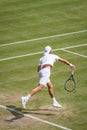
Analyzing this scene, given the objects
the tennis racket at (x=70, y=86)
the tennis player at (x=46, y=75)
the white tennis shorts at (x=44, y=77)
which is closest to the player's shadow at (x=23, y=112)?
the tennis player at (x=46, y=75)

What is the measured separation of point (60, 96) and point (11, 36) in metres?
9.44

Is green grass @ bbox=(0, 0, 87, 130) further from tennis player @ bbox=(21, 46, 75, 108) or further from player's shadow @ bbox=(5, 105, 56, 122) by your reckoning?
tennis player @ bbox=(21, 46, 75, 108)

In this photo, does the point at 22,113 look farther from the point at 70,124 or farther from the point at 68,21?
the point at 68,21

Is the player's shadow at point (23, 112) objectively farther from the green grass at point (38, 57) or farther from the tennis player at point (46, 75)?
the tennis player at point (46, 75)

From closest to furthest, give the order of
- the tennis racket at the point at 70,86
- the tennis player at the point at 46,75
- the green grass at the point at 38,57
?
the green grass at the point at 38,57 → the tennis player at the point at 46,75 → the tennis racket at the point at 70,86

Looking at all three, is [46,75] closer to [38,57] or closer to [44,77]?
[44,77]

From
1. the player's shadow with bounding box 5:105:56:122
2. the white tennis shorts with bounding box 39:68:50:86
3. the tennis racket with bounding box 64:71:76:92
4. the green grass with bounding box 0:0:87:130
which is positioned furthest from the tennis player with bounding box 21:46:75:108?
the tennis racket with bounding box 64:71:76:92

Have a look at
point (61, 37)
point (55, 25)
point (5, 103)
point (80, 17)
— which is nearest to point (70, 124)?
point (5, 103)

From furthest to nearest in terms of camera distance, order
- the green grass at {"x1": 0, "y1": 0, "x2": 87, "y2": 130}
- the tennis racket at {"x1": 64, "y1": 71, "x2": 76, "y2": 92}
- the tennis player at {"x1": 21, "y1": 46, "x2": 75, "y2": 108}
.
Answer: the tennis racket at {"x1": 64, "y1": 71, "x2": 76, "y2": 92} < the tennis player at {"x1": 21, "y1": 46, "x2": 75, "y2": 108} < the green grass at {"x1": 0, "y1": 0, "x2": 87, "y2": 130}

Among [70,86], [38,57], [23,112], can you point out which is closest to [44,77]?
[23,112]

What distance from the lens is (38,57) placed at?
24.1 metres

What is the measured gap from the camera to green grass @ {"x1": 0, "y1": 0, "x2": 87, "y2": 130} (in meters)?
17.5

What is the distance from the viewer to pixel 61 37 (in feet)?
90.4

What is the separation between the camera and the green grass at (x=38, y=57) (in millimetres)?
17484
